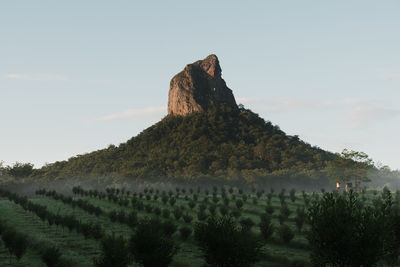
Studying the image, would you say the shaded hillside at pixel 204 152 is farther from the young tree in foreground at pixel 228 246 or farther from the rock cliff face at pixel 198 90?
the young tree in foreground at pixel 228 246

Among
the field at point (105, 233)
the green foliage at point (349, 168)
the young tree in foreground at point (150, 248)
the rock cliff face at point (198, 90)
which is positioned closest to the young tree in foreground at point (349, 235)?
the field at point (105, 233)

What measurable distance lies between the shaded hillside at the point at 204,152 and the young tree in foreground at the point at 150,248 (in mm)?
89173

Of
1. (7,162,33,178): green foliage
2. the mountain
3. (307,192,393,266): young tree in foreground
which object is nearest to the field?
(307,192,393,266): young tree in foreground

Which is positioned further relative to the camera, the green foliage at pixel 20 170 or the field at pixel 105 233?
the green foliage at pixel 20 170

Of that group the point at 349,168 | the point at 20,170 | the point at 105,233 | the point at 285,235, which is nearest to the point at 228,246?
the point at 285,235

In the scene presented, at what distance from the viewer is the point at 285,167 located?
123 meters

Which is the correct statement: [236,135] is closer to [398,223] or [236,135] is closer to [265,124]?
[265,124]

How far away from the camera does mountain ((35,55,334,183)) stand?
122062mm

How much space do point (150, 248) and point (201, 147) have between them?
377 feet

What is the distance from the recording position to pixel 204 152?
131 meters

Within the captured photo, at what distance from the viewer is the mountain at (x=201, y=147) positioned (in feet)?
400

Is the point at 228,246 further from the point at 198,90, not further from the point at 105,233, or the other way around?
the point at 198,90

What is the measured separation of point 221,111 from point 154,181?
53.6m

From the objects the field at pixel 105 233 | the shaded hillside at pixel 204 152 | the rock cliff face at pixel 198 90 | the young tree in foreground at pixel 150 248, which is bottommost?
the field at pixel 105 233
